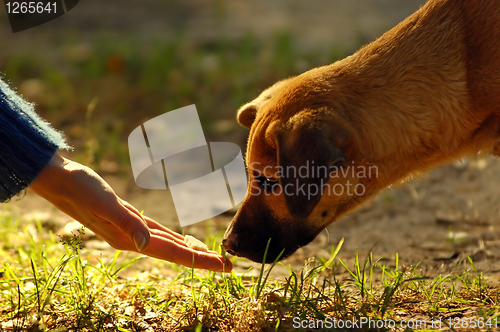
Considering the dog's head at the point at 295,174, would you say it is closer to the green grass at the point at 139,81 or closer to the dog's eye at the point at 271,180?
the dog's eye at the point at 271,180

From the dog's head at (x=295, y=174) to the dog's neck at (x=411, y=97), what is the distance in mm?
141

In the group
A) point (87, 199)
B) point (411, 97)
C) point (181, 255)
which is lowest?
point (181, 255)

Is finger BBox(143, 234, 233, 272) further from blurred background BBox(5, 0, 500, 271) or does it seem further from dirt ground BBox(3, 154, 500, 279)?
blurred background BBox(5, 0, 500, 271)

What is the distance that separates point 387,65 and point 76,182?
1933 mm

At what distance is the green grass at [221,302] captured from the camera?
2.65m

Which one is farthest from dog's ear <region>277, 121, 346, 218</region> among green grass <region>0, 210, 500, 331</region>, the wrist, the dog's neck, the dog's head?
the wrist

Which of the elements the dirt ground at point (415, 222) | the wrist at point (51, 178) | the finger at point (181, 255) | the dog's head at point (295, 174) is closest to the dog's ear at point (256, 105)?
the dog's head at point (295, 174)

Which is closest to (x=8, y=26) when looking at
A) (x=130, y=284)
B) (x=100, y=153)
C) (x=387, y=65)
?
(x=100, y=153)

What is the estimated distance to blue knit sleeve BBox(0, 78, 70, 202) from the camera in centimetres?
250

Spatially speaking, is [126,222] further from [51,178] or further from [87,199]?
[51,178]

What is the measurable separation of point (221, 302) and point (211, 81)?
4.51 m

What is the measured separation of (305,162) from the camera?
7.89 feet

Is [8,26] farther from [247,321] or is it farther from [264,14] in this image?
[247,321]

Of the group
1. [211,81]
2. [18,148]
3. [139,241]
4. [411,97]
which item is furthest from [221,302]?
[211,81]
